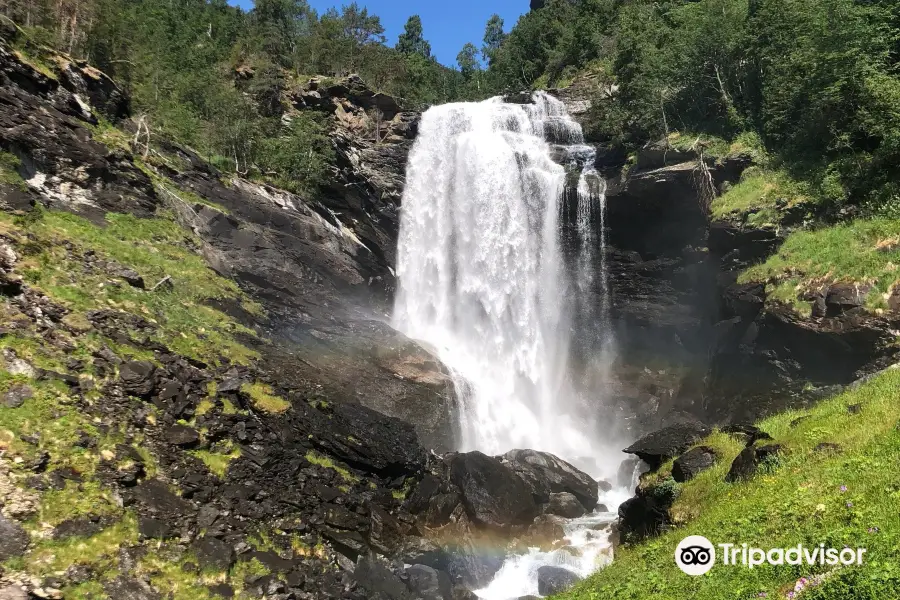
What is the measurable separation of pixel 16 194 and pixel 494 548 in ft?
56.4

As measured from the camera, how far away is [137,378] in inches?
461

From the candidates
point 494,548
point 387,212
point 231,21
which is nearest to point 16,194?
point 494,548

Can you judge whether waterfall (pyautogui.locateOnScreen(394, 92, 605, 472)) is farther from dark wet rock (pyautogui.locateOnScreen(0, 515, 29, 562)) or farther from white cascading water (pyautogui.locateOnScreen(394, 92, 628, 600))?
dark wet rock (pyautogui.locateOnScreen(0, 515, 29, 562))

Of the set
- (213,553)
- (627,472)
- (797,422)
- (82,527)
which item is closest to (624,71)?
(627,472)

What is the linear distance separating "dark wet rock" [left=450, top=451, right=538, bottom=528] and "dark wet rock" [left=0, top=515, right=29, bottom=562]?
11196 mm

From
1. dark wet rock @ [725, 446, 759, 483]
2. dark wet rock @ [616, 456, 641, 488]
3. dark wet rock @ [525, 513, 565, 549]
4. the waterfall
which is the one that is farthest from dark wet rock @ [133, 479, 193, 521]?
the waterfall

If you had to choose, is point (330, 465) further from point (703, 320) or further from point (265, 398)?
point (703, 320)

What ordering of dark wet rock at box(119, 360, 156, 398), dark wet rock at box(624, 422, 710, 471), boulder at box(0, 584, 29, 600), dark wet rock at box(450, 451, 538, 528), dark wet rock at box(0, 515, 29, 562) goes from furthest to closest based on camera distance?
dark wet rock at box(450, 451, 538, 528) < dark wet rock at box(624, 422, 710, 471) < dark wet rock at box(119, 360, 156, 398) < dark wet rock at box(0, 515, 29, 562) < boulder at box(0, 584, 29, 600)

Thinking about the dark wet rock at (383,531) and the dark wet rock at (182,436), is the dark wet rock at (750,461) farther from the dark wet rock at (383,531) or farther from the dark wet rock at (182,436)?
the dark wet rock at (182,436)

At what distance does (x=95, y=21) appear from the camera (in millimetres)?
25062

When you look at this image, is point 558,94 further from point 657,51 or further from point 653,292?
point 653,292

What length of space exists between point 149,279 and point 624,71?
30.4 metres

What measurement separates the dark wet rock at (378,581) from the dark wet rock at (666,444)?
6.85 meters

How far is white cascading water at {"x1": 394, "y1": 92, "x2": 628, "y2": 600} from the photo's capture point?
2850 cm
